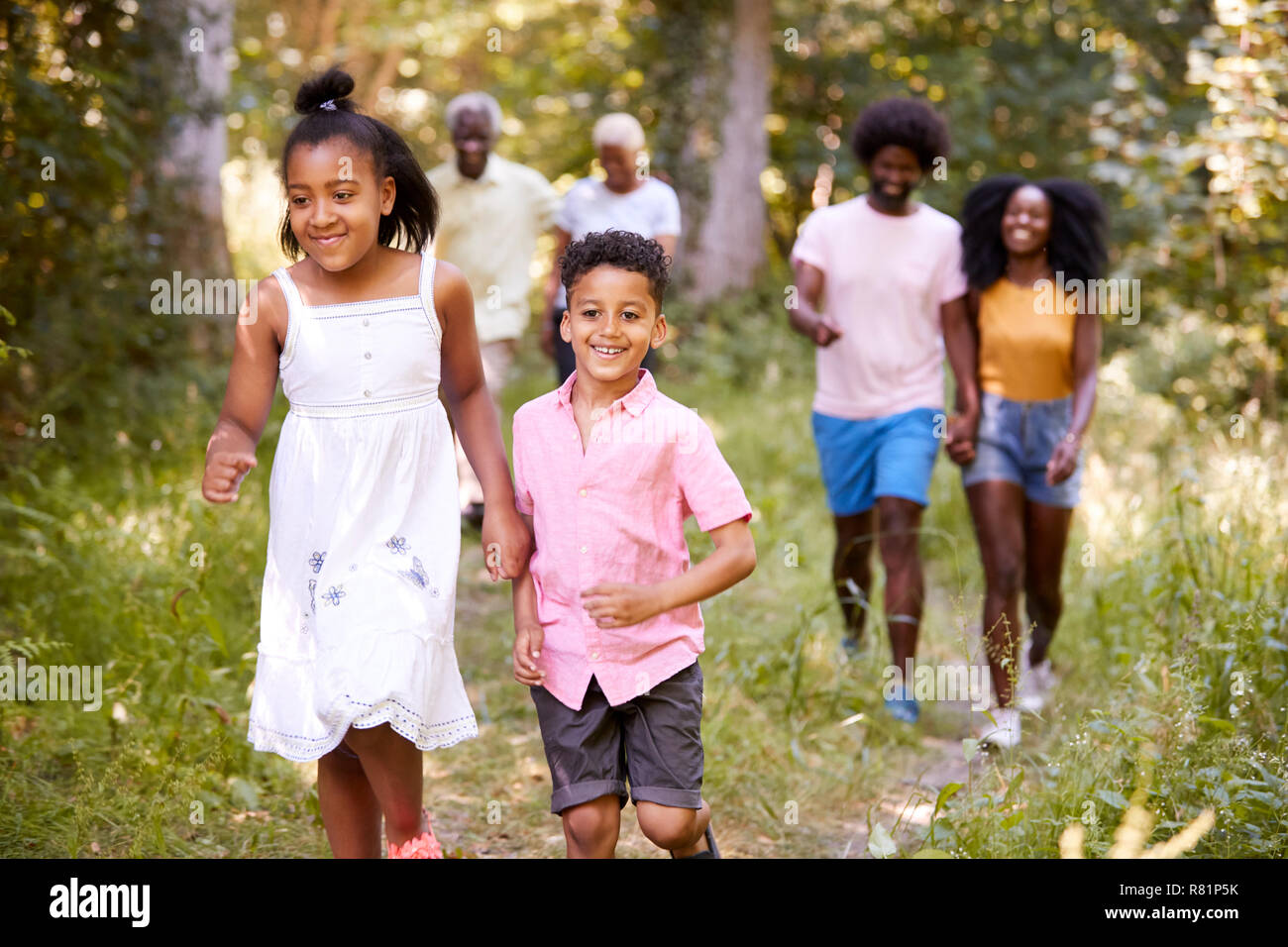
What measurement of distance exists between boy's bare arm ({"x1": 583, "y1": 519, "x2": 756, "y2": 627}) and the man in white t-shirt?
222 centimetres

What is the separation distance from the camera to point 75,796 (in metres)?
3.79

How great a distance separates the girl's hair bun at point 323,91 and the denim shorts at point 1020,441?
2800mm

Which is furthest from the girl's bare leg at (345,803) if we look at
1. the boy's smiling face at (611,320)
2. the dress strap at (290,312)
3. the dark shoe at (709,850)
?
the boy's smiling face at (611,320)

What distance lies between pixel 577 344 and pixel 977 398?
244 cm

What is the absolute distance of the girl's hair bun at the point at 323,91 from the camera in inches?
122

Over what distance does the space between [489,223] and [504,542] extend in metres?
4.40

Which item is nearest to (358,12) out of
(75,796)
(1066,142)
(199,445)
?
(1066,142)

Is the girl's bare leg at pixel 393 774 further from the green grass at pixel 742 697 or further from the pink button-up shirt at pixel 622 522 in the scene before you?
the green grass at pixel 742 697

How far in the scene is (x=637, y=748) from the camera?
301cm

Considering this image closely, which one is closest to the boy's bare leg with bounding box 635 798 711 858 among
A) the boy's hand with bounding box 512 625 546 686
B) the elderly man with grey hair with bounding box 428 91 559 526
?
the boy's hand with bounding box 512 625 546 686

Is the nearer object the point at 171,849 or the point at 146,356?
the point at 171,849

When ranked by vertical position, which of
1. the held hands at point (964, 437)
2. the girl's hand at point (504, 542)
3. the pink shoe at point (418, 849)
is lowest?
the pink shoe at point (418, 849)
